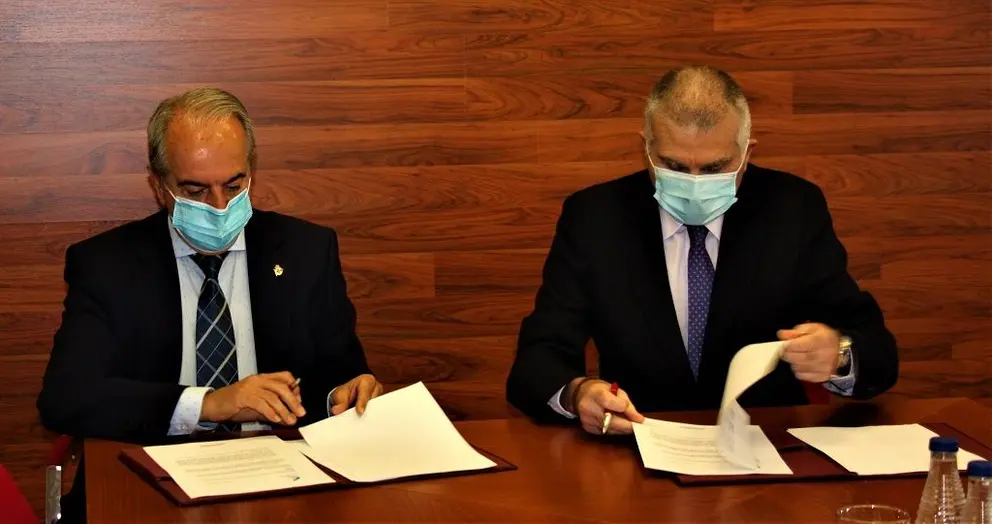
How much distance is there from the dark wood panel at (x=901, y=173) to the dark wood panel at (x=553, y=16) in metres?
0.69

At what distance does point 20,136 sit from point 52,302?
56cm

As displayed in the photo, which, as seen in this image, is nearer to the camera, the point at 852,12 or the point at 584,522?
the point at 584,522

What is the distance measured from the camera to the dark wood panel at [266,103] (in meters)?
4.18

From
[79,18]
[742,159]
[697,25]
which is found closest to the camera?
[742,159]

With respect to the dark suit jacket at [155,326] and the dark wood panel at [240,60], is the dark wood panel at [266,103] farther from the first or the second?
the dark suit jacket at [155,326]

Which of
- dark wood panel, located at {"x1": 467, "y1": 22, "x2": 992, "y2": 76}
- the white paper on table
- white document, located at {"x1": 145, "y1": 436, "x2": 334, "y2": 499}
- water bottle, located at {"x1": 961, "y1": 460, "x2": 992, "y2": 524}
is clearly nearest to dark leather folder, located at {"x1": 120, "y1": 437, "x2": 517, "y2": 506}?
white document, located at {"x1": 145, "y1": 436, "x2": 334, "y2": 499}

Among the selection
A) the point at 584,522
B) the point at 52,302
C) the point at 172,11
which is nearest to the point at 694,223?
the point at 584,522

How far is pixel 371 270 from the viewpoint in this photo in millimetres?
4426

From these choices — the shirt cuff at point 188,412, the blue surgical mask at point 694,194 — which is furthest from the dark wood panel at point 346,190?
the shirt cuff at point 188,412

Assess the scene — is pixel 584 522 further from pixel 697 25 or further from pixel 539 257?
pixel 697 25

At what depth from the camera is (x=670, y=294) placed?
10.8ft

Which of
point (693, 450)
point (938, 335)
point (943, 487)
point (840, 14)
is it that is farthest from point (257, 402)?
point (938, 335)

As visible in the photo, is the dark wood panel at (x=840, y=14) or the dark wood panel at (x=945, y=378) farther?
the dark wood panel at (x=945, y=378)

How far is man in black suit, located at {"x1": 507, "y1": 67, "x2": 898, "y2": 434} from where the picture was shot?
3.22m
